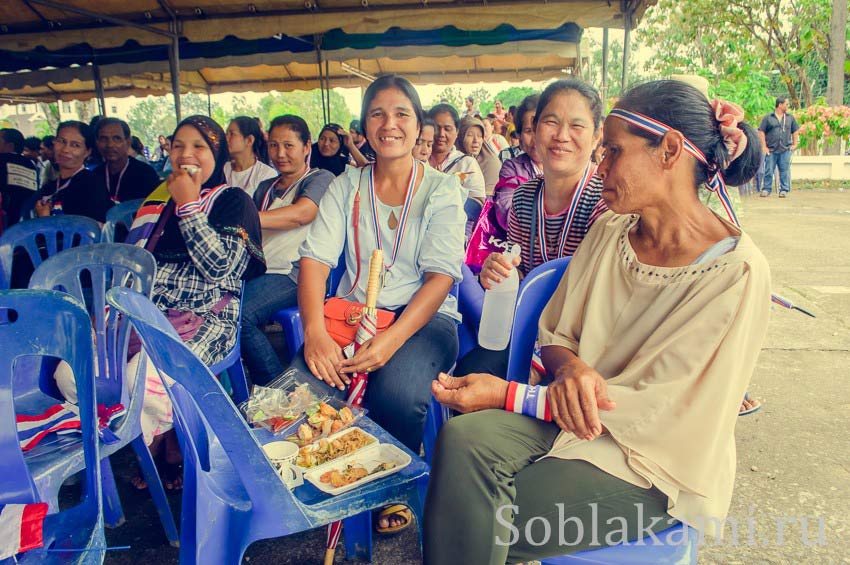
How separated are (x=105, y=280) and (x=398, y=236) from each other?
116cm

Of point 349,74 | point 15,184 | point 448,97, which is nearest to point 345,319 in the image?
point 15,184

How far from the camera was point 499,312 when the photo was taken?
2.36 meters

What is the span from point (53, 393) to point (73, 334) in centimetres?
93

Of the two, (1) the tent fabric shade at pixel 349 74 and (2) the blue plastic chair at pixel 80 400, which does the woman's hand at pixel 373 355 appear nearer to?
(2) the blue plastic chair at pixel 80 400

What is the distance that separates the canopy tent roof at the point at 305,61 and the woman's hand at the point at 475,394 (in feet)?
17.8

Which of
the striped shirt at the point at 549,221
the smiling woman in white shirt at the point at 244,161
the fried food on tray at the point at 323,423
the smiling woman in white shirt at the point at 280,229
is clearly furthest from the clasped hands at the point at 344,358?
the smiling woman in white shirt at the point at 244,161

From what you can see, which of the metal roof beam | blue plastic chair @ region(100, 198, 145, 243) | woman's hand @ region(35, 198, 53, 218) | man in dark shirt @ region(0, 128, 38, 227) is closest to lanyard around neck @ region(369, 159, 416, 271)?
blue plastic chair @ region(100, 198, 145, 243)

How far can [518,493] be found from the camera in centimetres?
145

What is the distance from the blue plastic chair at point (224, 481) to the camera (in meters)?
1.29

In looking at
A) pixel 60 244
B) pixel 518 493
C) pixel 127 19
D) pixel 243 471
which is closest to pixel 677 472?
pixel 518 493

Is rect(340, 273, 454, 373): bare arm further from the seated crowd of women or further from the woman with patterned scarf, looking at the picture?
the woman with patterned scarf

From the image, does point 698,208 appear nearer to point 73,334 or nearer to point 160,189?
point 73,334

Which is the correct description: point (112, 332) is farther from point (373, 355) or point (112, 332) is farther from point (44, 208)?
point (44, 208)

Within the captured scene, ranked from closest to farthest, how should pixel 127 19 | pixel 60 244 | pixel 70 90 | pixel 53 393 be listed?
pixel 53 393 → pixel 60 244 → pixel 127 19 → pixel 70 90
